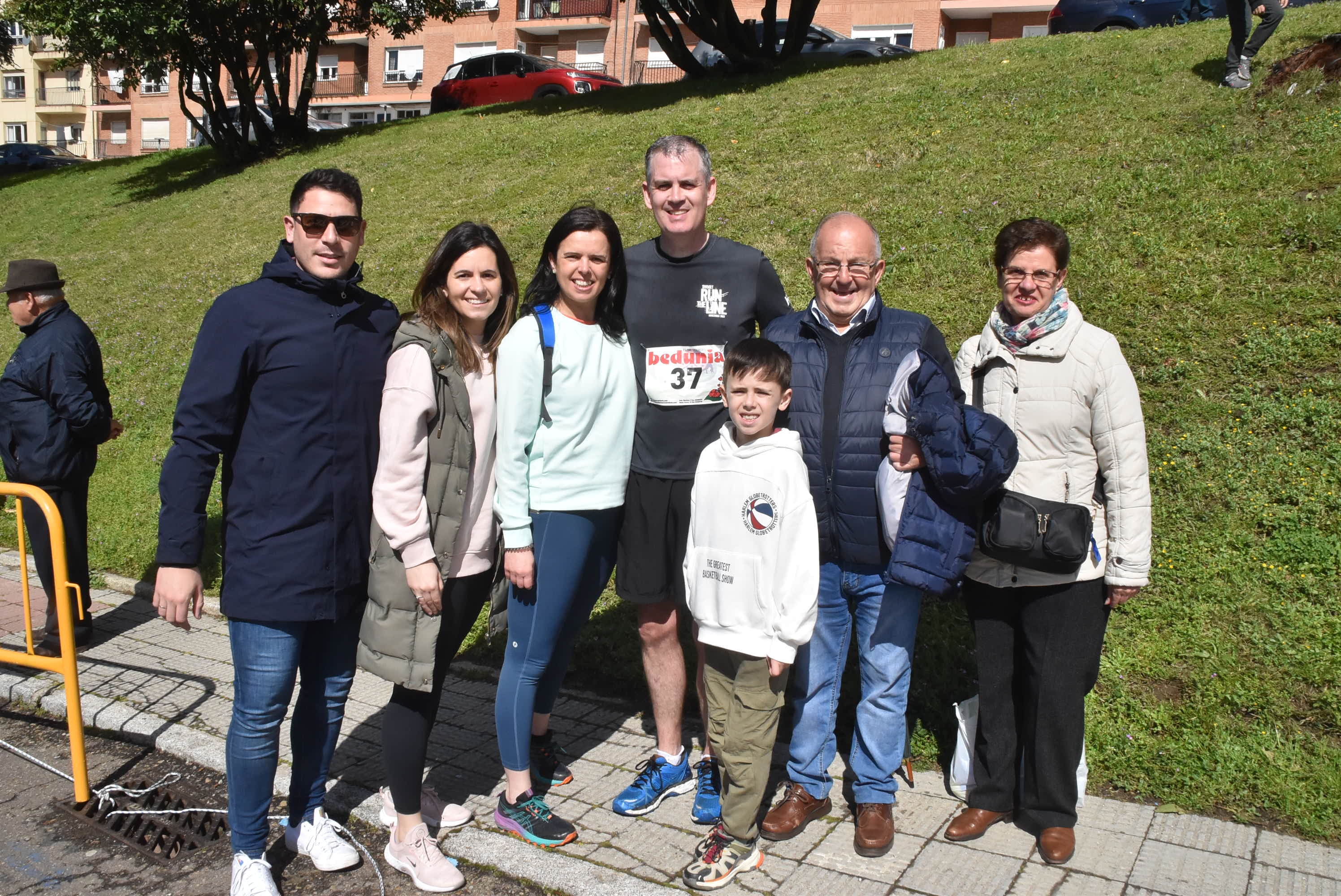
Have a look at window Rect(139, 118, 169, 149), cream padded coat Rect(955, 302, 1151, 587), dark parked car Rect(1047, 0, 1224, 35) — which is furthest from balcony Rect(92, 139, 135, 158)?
cream padded coat Rect(955, 302, 1151, 587)

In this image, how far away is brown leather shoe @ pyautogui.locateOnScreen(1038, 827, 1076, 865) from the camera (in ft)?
11.2

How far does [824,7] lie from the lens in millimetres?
44594

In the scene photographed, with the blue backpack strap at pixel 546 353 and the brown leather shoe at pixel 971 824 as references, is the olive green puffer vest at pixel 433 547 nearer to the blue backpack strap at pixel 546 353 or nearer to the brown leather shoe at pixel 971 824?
the blue backpack strap at pixel 546 353

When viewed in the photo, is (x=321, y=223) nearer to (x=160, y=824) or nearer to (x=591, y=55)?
(x=160, y=824)

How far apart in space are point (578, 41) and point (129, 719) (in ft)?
167

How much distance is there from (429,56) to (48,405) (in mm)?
51626

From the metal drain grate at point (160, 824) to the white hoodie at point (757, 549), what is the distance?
199 centimetres

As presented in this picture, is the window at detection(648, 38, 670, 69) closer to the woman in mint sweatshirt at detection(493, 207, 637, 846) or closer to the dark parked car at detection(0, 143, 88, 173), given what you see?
the dark parked car at detection(0, 143, 88, 173)

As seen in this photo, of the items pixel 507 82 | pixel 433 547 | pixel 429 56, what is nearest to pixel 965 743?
pixel 433 547

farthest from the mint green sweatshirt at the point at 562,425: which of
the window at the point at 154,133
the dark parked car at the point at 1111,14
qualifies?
the window at the point at 154,133

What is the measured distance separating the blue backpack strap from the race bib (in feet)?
1.41

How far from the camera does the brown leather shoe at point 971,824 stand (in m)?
3.58

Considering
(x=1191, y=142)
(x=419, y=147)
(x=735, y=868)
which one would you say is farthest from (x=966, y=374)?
(x=419, y=147)

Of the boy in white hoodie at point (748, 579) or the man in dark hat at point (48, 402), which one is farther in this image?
the man in dark hat at point (48, 402)
